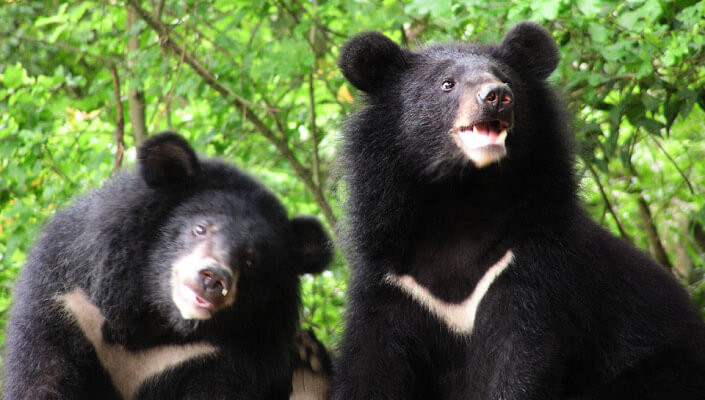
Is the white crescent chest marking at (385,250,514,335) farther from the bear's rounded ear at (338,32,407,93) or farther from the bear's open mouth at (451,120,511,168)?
the bear's rounded ear at (338,32,407,93)

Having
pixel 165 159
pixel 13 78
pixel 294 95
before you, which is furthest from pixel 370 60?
pixel 294 95

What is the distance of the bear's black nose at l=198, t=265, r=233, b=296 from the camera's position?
463 centimetres

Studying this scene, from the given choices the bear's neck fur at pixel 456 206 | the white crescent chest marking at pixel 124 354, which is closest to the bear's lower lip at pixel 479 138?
the bear's neck fur at pixel 456 206

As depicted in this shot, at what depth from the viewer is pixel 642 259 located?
5.23 meters

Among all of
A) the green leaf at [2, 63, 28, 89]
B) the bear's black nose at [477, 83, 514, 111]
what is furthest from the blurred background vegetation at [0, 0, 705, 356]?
the bear's black nose at [477, 83, 514, 111]

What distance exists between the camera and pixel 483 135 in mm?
4602

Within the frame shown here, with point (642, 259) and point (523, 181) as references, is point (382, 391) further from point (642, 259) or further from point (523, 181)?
point (642, 259)

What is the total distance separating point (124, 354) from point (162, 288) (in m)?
0.42

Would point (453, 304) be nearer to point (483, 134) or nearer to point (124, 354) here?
point (483, 134)

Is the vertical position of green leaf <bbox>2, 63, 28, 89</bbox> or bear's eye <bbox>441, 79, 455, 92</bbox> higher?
green leaf <bbox>2, 63, 28, 89</bbox>

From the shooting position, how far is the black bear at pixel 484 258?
462 cm

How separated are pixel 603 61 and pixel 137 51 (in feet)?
10.8

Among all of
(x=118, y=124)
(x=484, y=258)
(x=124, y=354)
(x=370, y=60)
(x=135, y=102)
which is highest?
(x=370, y=60)

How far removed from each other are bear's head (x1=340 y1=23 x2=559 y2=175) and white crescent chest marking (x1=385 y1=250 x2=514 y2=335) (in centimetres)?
54
